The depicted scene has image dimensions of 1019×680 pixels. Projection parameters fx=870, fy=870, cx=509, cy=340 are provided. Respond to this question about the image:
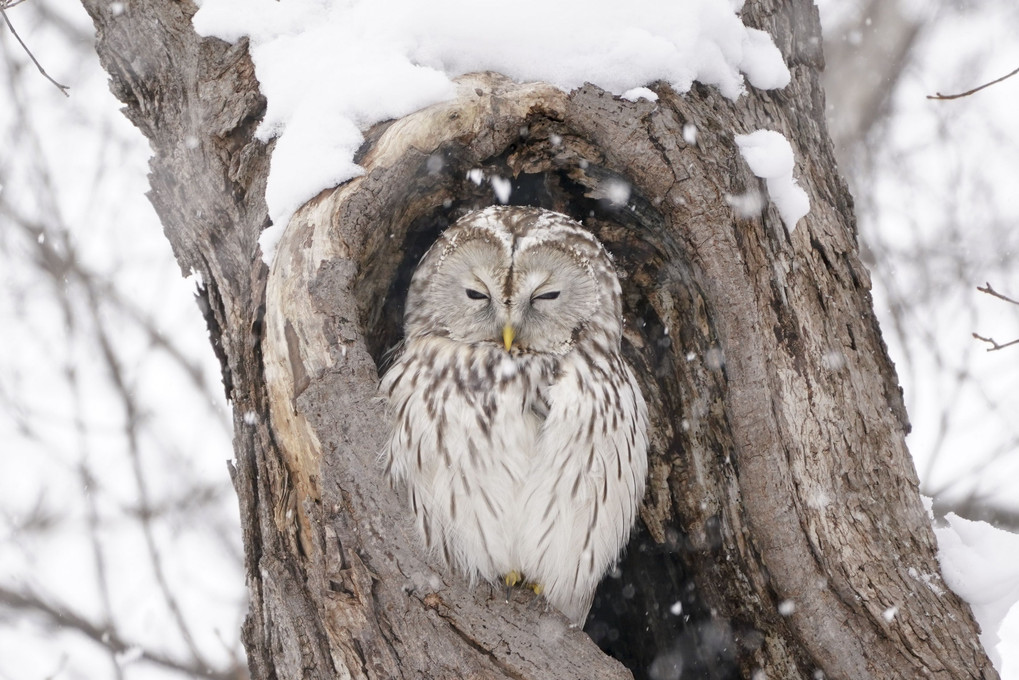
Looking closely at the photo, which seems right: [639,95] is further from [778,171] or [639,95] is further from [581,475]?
[581,475]

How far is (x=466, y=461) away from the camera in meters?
2.90

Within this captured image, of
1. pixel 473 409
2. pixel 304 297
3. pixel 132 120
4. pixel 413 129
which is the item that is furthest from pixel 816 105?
pixel 132 120

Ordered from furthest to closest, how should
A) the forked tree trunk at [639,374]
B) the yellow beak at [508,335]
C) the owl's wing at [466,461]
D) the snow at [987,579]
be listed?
the yellow beak at [508,335] < the owl's wing at [466,461] < the snow at [987,579] < the forked tree trunk at [639,374]

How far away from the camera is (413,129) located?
117 inches

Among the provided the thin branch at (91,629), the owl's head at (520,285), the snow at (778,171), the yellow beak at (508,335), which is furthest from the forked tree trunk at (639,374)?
the thin branch at (91,629)

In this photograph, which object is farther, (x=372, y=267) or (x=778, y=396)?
(x=372, y=267)

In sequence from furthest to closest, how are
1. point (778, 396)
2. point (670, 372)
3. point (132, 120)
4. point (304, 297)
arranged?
point (132, 120) → point (670, 372) → point (778, 396) → point (304, 297)

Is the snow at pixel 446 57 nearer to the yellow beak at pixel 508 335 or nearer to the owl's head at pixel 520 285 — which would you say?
the owl's head at pixel 520 285

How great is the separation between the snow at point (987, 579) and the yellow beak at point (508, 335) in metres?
1.58

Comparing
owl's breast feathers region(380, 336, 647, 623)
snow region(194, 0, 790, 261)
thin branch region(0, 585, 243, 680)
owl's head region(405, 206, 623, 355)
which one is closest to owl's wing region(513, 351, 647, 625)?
owl's breast feathers region(380, 336, 647, 623)

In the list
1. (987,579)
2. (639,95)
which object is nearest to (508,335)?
(639,95)

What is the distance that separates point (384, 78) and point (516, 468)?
1438 mm

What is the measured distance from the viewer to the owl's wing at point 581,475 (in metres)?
2.93

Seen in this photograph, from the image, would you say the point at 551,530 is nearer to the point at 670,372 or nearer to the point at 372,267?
the point at 670,372
